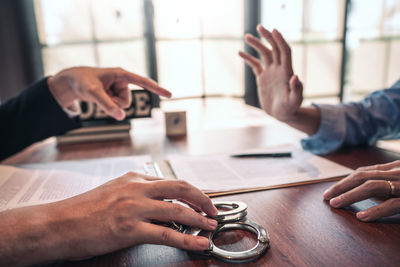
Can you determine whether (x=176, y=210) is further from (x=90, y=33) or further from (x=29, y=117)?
(x=90, y=33)

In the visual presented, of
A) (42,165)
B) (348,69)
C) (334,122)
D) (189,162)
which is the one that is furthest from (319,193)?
(348,69)

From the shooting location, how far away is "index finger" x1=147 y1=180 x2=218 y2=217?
1.53 feet

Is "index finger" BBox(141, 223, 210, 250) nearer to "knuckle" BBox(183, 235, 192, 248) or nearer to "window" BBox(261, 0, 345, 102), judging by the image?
"knuckle" BBox(183, 235, 192, 248)

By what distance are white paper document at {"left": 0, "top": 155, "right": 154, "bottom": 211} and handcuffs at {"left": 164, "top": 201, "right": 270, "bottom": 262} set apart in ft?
0.98

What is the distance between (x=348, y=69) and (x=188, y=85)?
228cm

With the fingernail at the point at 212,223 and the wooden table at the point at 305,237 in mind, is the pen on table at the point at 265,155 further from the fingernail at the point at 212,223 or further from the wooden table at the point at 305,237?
the fingernail at the point at 212,223

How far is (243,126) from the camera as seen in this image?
142 cm

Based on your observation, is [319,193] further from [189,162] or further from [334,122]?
[334,122]

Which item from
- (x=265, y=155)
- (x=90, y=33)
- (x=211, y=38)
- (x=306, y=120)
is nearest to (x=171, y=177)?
(x=265, y=155)

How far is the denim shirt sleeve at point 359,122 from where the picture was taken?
98 centimetres

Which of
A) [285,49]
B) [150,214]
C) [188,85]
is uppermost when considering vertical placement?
[285,49]

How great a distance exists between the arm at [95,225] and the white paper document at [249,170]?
8.4 inches

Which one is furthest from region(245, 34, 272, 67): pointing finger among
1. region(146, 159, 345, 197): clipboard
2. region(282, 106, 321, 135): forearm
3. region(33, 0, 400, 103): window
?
region(33, 0, 400, 103): window

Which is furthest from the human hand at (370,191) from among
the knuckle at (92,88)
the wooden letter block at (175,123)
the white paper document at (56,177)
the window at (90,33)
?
the window at (90,33)
